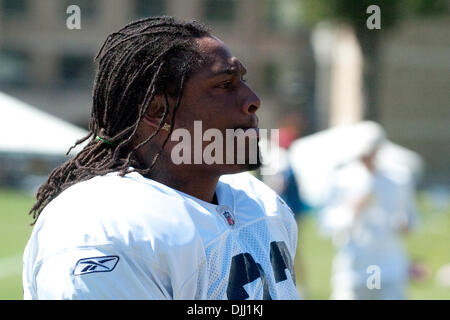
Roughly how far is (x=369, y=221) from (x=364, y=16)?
59.2ft

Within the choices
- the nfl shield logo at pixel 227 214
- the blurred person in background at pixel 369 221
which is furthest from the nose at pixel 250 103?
the blurred person in background at pixel 369 221

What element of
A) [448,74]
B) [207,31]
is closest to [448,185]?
[448,74]

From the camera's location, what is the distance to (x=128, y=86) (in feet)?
8.17

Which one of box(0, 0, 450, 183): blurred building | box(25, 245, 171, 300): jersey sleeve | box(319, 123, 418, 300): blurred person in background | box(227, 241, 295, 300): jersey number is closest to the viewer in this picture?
box(25, 245, 171, 300): jersey sleeve

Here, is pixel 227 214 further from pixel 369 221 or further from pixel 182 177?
pixel 369 221

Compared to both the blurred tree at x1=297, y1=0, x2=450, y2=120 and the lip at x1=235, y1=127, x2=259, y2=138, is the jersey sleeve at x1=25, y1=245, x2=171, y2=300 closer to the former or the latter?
the lip at x1=235, y1=127, x2=259, y2=138

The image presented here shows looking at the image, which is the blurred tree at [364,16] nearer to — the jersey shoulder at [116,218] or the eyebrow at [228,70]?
the eyebrow at [228,70]

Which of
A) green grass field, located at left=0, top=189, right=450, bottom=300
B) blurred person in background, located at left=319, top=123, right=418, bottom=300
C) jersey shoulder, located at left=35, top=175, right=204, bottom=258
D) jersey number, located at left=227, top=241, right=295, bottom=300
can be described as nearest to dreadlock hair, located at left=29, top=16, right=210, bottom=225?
jersey shoulder, located at left=35, top=175, right=204, bottom=258

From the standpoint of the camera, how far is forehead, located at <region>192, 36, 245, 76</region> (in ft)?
8.06

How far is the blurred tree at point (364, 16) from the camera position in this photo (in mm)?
25219

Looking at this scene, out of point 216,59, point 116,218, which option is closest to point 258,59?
point 216,59

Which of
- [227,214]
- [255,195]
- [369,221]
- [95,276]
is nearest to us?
[95,276]

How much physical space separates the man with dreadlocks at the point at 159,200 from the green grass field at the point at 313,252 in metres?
5.87
